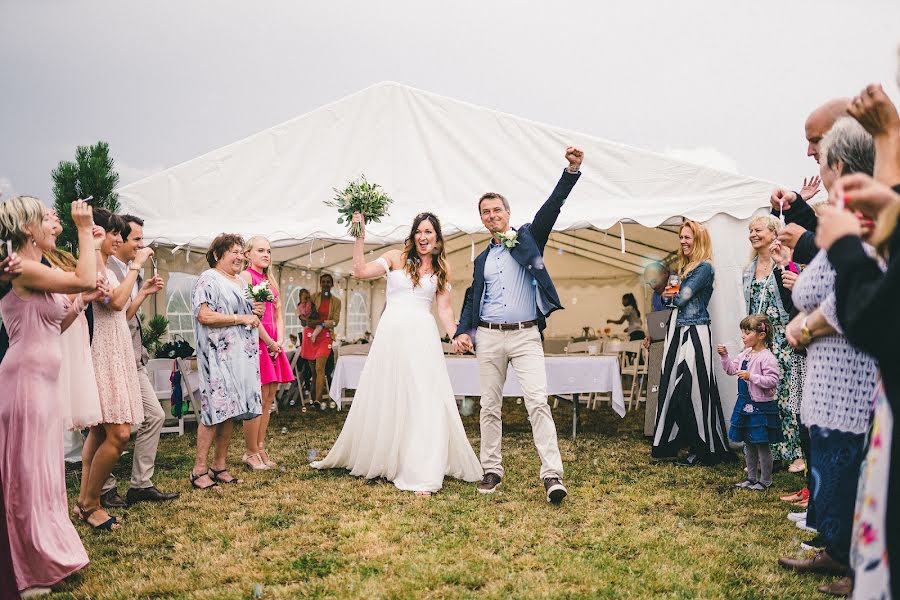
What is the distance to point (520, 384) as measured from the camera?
14.7 ft

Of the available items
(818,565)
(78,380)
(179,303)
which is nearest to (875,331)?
(818,565)

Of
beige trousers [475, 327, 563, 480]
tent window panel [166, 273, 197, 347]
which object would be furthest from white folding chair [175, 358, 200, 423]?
beige trousers [475, 327, 563, 480]

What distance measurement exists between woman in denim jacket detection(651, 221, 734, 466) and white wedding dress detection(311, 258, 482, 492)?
204cm

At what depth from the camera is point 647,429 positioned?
696 centimetres

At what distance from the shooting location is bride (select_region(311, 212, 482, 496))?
4.86m

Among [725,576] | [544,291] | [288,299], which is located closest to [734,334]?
[544,291]

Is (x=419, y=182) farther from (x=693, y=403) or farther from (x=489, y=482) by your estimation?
(x=489, y=482)

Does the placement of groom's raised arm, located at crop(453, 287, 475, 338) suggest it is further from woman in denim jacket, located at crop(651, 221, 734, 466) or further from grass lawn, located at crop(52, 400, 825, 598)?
woman in denim jacket, located at crop(651, 221, 734, 466)

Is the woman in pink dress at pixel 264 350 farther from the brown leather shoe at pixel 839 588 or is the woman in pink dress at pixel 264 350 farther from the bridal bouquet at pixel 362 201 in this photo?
the brown leather shoe at pixel 839 588

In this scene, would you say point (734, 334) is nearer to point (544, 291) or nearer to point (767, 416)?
point (767, 416)

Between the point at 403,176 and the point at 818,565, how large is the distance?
6.51 meters

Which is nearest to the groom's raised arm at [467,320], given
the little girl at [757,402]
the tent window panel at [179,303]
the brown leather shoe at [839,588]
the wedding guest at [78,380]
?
the little girl at [757,402]

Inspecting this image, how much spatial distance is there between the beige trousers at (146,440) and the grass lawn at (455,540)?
0.31 meters

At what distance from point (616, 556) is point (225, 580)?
6.51 ft
